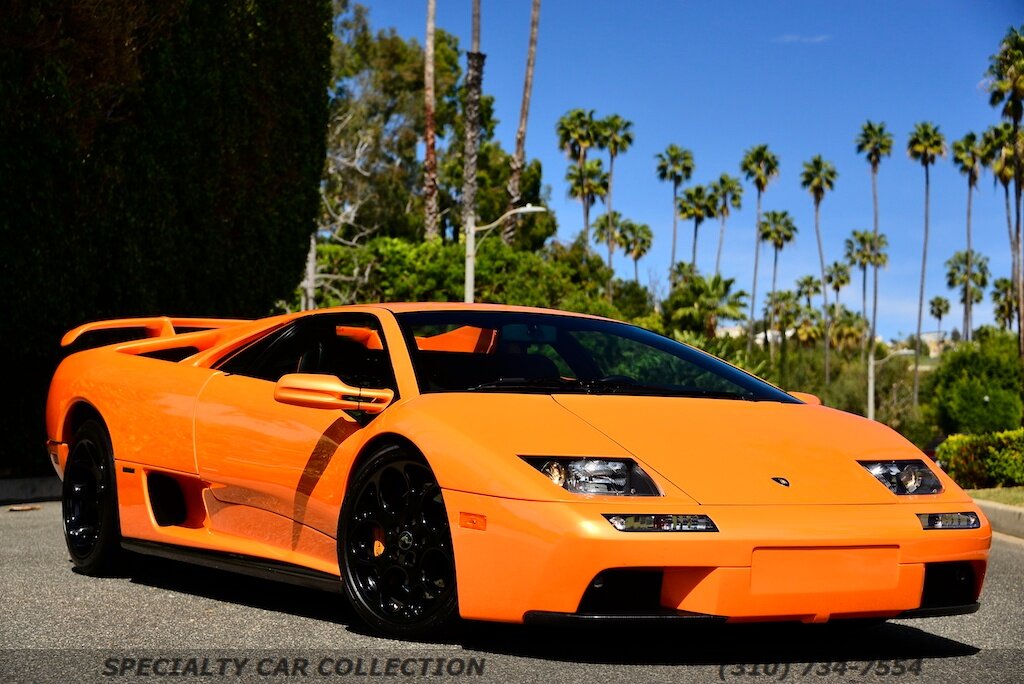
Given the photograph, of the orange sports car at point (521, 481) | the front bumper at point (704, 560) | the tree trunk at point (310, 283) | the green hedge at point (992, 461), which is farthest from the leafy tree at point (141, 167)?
the tree trunk at point (310, 283)

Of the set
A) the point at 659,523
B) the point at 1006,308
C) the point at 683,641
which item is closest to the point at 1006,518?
the point at 683,641

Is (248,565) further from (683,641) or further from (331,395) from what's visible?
(683,641)

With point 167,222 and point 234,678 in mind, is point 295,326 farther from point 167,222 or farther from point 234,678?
point 167,222

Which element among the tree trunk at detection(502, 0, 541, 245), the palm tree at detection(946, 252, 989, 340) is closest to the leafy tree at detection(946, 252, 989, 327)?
the palm tree at detection(946, 252, 989, 340)

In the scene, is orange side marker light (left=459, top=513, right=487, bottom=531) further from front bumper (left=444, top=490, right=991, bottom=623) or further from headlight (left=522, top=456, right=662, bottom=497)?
headlight (left=522, top=456, right=662, bottom=497)

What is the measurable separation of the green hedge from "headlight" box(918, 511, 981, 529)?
1383 cm

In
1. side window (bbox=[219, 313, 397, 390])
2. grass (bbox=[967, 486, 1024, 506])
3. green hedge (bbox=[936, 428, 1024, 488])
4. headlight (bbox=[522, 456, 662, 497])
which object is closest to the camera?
headlight (bbox=[522, 456, 662, 497])

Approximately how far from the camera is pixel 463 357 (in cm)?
536

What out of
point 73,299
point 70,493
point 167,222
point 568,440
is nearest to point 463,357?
point 568,440

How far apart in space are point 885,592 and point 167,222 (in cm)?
1343

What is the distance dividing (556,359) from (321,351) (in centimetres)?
109

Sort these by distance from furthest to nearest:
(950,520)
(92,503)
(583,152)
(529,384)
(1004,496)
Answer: (583,152) < (1004,496) < (92,503) < (529,384) < (950,520)

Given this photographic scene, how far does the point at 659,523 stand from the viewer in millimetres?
4188

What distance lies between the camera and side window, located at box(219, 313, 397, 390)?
5.75 m
